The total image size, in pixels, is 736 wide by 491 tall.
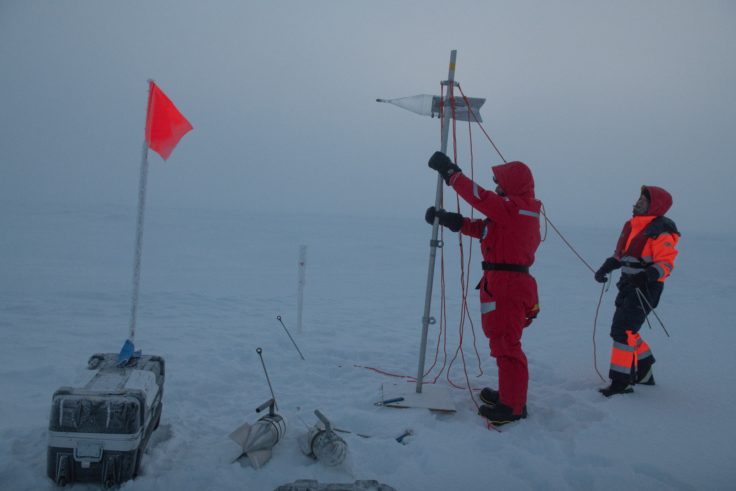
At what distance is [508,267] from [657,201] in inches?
70.6

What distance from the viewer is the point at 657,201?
Result: 4297 millimetres

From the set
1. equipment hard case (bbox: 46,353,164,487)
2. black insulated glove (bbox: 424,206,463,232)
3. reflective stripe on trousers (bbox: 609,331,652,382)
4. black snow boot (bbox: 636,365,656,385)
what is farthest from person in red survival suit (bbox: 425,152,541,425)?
equipment hard case (bbox: 46,353,164,487)

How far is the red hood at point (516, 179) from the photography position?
12.2 ft

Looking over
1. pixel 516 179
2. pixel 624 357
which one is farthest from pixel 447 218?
pixel 624 357

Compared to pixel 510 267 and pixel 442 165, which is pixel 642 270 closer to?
pixel 510 267

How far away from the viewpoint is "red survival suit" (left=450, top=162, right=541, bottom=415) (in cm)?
364

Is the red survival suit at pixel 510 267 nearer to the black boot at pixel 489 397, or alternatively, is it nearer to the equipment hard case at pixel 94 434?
the black boot at pixel 489 397

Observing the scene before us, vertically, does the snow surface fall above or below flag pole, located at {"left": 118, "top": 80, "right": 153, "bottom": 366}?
below

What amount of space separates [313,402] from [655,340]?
17.6ft

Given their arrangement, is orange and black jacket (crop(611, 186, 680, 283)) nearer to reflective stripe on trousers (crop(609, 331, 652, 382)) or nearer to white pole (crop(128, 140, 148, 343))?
reflective stripe on trousers (crop(609, 331, 652, 382))

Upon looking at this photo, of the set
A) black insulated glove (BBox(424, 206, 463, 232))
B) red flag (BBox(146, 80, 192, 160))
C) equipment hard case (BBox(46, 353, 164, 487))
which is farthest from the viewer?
black insulated glove (BBox(424, 206, 463, 232))

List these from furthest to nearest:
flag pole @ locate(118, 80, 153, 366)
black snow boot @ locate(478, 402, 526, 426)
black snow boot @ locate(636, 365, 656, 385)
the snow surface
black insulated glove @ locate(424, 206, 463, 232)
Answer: black snow boot @ locate(636, 365, 656, 385)
black insulated glove @ locate(424, 206, 463, 232)
black snow boot @ locate(478, 402, 526, 426)
flag pole @ locate(118, 80, 153, 366)
the snow surface

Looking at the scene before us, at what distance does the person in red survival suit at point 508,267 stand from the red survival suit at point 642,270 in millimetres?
1199

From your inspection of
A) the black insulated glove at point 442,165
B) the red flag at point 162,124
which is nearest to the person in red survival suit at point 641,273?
the black insulated glove at point 442,165
